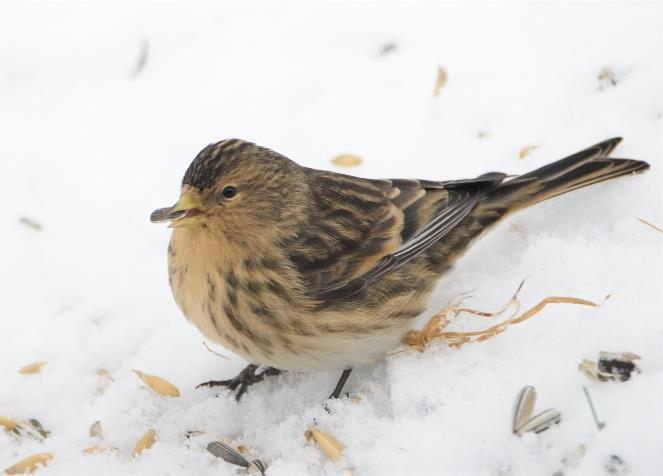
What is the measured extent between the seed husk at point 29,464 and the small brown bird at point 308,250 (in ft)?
2.60

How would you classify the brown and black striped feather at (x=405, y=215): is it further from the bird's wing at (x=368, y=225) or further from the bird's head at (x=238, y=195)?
the bird's head at (x=238, y=195)

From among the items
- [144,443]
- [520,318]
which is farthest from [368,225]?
[144,443]

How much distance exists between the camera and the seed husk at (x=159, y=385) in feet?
14.0

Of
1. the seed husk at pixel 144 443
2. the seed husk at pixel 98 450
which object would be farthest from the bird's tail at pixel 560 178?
the seed husk at pixel 98 450

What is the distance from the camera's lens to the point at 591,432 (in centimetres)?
336

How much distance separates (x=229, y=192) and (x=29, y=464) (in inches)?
54.3

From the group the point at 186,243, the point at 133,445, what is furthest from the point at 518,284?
the point at 133,445

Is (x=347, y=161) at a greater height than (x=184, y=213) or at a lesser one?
greater

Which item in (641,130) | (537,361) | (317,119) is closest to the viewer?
(537,361)

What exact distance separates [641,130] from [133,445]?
278 centimetres

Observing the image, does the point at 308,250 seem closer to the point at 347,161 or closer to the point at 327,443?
the point at 327,443

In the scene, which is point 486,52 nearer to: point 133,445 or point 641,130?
point 641,130

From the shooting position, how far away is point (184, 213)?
12.7 feet

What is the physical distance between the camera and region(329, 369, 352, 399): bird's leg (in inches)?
159
